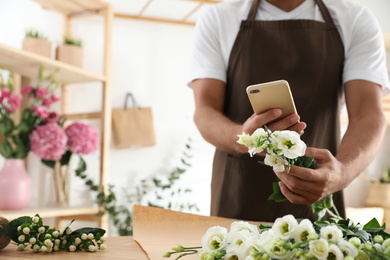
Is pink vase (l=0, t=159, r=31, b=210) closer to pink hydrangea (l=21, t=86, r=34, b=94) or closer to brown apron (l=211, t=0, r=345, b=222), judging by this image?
pink hydrangea (l=21, t=86, r=34, b=94)

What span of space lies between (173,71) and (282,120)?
2.35m

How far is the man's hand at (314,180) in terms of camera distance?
0.83 m

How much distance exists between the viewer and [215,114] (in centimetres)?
123

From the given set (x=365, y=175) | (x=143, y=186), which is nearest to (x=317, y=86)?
(x=143, y=186)

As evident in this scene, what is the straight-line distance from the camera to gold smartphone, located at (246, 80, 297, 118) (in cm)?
81

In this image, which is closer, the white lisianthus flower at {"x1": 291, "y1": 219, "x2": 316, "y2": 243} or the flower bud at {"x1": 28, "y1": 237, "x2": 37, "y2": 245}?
the white lisianthus flower at {"x1": 291, "y1": 219, "x2": 316, "y2": 243}

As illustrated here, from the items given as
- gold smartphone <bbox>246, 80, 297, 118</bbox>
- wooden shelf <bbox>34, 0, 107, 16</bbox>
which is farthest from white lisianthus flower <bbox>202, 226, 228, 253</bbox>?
wooden shelf <bbox>34, 0, 107, 16</bbox>

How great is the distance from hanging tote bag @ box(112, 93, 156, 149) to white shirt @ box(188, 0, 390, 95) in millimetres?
1635

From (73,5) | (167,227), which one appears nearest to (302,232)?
(167,227)

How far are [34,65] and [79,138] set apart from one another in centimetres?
40

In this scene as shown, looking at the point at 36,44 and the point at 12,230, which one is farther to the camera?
the point at 36,44

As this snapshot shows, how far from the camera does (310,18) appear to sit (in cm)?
138

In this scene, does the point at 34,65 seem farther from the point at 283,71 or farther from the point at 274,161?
the point at 274,161

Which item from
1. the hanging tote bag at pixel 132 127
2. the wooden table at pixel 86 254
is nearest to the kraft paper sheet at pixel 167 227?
the wooden table at pixel 86 254
